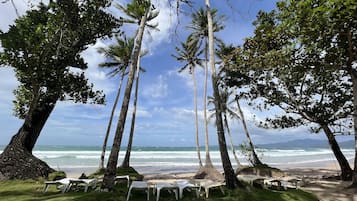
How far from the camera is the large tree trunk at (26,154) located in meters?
10.0

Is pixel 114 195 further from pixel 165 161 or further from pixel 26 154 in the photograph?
A: pixel 165 161

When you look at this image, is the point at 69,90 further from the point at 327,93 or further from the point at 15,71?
the point at 327,93

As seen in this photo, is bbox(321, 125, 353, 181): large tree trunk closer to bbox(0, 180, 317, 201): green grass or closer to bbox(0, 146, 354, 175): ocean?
bbox(0, 146, 354, 175): ocean

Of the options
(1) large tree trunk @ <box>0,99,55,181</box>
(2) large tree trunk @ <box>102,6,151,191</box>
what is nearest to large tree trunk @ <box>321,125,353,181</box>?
(2) large tree trunk @ <box>102,6,151,191</box>

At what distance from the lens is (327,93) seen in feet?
45.3

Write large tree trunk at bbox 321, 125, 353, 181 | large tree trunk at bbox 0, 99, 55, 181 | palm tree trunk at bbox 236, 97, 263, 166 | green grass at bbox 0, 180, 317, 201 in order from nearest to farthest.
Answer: green grass at bbox 0, 180, 317, 201 < large tree trunk at bbox 0, 99, 55, 181 < large tree trunk at bbox 321, 125, 353, 181 < palm tree trunk at bbox 236, 97, 263, 166

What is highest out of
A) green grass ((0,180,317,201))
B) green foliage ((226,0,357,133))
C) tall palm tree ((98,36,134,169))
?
tall palm tree ((98,36,134,169))

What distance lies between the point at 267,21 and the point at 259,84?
3.62m

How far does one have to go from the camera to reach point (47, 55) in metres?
10.6

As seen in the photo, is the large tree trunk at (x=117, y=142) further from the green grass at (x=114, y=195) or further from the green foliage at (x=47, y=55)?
the green foliage at (x=47, y=55)

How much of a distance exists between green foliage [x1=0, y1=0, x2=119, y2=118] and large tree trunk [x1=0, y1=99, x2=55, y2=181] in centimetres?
65

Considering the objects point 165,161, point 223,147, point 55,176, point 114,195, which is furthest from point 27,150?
point 165,161

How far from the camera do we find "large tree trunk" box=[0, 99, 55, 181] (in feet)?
33.0

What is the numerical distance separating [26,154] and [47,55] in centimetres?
399
